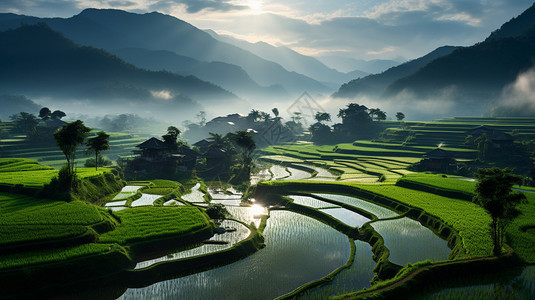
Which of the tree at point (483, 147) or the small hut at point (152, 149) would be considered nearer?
the small hut at point (152, 149)

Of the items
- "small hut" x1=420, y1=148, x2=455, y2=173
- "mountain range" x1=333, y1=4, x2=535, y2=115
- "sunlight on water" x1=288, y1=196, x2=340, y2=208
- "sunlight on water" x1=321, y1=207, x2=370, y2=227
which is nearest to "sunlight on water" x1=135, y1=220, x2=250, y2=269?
"sunlight on water" x1=321, y1=207, x2=370, y2=227

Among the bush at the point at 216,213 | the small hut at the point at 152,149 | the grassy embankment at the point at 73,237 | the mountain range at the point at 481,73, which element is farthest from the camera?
the mountain range at the point at 481,73

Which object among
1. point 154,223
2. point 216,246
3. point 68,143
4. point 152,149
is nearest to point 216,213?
point 154,223

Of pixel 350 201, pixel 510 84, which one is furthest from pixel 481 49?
pixel 350 201

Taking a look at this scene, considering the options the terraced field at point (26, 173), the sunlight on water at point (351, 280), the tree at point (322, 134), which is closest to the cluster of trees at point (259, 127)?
the tree at point (322, 134)

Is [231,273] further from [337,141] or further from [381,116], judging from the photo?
[381,116]

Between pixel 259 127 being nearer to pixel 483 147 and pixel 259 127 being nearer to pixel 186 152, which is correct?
pixel 186 152

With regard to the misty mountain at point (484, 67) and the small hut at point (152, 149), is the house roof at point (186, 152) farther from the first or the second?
the misty mountain at point (484, 67)

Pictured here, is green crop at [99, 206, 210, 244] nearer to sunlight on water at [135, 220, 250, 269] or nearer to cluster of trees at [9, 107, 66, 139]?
sunlight on water at [135, 220, 250, 269]
